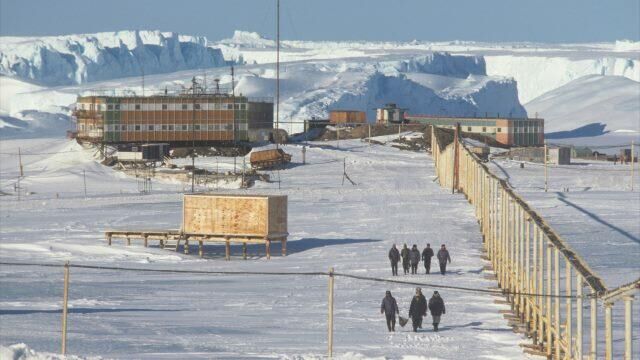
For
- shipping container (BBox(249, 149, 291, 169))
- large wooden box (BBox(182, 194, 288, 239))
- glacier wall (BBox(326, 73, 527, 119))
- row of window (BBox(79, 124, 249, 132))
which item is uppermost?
glacier wall (BBox(326, 73, 527, 119))

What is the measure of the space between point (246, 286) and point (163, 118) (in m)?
53.1

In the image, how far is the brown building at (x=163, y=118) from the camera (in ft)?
A: 271

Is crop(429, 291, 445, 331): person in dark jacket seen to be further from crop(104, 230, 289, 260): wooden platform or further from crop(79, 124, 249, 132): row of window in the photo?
crop(79, 124, 249, 132): row of window

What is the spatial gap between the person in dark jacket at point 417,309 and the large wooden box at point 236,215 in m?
14.6

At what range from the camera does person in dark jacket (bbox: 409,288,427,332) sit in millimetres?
23391

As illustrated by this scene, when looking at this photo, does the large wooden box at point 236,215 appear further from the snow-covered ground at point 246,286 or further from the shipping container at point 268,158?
the shipping container at point 268,158

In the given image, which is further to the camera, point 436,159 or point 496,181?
point 436,159

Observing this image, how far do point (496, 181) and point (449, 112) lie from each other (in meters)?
114

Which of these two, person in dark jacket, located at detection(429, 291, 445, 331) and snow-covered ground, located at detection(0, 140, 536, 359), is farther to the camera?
person in dark jacket, located at detection(429, 291, 445, 331)

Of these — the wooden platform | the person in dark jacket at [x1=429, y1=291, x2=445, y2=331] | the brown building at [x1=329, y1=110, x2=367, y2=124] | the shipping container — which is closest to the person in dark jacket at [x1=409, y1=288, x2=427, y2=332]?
the person in dark jacket at [x1=429, y1=291, x2=445, y2=331]

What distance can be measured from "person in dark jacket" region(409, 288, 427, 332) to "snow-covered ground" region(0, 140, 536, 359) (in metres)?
0.20

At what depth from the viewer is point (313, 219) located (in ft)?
160

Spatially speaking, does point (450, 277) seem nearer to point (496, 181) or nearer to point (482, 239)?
point (496, 181)

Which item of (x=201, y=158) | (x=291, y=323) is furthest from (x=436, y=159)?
(x=291, y=323)
